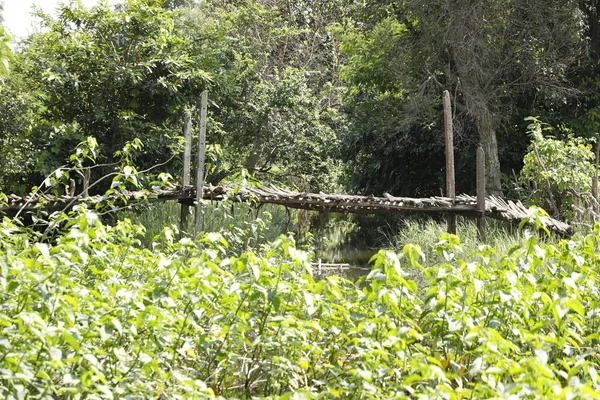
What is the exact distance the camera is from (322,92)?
648 inches

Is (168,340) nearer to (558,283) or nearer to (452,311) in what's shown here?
(452,311)

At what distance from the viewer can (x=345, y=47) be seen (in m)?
15.0

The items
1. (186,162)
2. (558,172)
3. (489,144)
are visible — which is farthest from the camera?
(489,144)

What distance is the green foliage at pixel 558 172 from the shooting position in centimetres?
913

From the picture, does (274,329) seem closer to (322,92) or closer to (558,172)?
(558,172)

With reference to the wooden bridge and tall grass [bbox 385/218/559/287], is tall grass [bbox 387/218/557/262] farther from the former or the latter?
the wooden bridge

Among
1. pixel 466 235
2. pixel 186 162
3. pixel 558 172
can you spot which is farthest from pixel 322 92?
pixel 186 162

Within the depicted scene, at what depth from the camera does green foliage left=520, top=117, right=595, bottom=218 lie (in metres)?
9.13

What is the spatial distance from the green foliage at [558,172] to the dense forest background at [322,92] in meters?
0.10

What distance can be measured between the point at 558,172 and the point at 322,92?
26.4 feet

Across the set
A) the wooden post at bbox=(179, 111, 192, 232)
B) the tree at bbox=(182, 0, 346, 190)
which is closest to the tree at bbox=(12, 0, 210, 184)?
the tree at bbox=(182, 0, 346, 190)

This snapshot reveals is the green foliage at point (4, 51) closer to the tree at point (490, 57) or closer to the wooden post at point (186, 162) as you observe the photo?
the wooden post at point (186, 162)

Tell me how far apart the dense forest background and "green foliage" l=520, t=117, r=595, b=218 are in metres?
0.10

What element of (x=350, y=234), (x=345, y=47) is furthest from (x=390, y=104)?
(x=350, y=234)
